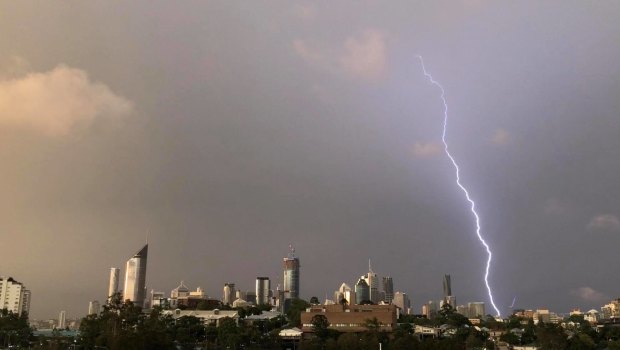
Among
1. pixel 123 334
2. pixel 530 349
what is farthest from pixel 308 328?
pixel 123 334

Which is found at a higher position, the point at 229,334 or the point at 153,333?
the point at 153,333

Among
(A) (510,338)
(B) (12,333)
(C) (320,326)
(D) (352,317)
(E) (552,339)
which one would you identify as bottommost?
(A) (510,338)

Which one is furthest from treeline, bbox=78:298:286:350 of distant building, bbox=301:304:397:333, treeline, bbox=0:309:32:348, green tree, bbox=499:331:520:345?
green tree, bbox=499:331:520:345

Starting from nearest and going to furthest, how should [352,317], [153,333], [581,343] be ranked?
[153,333]
[581,343]
[352,317]

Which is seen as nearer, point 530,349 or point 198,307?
point 530,349

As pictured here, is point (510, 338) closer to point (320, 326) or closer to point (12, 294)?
point (320, 326)

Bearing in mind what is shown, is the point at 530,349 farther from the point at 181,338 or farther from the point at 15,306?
the point at 15,306

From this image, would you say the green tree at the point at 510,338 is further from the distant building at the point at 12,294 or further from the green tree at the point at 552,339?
the distant building at the point at 12,294

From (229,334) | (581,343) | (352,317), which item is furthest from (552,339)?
(229,334)

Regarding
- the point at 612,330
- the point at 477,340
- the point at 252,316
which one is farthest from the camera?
the point at 252,316
